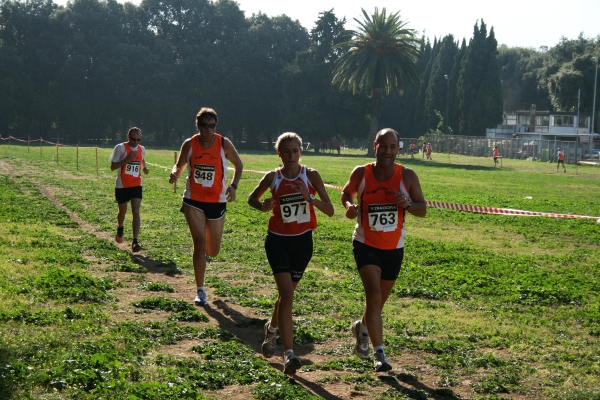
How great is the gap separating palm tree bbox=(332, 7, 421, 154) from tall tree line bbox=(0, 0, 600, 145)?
11.3m

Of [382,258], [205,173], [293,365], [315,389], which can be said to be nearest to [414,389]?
[315,389]

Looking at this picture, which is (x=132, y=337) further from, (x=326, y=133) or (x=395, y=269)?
(x=326, y=133)

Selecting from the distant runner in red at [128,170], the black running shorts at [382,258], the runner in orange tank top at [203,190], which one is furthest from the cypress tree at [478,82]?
the black running shorts at [382,258]

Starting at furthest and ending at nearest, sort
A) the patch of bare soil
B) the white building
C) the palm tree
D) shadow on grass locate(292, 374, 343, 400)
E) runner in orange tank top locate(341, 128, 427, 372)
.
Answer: the white building → the palm tree → runner in orange tank top locate(341, 128, 427, 372) → the patch of bare soil → shadow on grass locate(292, 374, 343, 400)

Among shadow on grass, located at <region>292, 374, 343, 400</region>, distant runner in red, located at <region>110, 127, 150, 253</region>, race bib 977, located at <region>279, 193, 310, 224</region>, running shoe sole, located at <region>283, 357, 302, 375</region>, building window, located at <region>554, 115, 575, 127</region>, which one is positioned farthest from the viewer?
building window, located at <region>554, 115, 575, 127</region>

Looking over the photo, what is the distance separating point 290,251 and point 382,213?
856 mm

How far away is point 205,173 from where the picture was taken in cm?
880

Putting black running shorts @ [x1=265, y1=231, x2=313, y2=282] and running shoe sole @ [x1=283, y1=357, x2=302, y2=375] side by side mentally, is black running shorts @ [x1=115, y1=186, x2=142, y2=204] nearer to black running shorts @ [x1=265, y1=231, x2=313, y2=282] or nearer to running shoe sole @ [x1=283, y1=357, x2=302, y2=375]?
black running shorts @ [x1=265, y1=231, x2=313, y2=282]

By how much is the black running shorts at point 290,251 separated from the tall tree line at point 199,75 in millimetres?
→ 73170

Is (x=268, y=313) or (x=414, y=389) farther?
(x=268, y=313)

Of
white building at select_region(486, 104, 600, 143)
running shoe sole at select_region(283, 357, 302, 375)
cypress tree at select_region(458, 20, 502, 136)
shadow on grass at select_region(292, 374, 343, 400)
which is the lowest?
shadow on grass at select_region(292, 374, 343, 400)

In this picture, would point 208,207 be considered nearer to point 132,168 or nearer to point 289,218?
point 289,218

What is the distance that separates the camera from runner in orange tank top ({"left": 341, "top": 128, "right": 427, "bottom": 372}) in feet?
21.0

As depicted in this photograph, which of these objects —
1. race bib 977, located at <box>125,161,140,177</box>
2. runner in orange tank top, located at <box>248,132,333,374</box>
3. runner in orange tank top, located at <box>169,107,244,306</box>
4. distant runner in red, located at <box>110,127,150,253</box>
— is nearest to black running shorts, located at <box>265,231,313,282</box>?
runner in orange tank top, located at <box>248,132,333,374</box>
